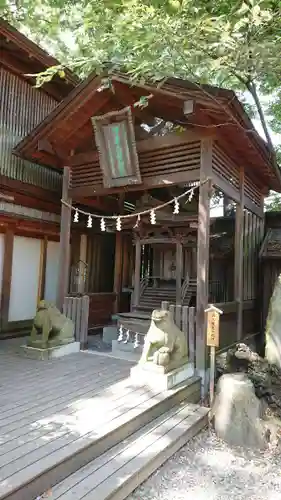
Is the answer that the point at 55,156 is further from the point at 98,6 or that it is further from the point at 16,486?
the point at 16,486

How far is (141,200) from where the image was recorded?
9508mm

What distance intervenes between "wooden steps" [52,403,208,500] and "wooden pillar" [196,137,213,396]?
1.15 metres

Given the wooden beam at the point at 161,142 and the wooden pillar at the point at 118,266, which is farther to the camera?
the wooden pillar at the point at 118,266

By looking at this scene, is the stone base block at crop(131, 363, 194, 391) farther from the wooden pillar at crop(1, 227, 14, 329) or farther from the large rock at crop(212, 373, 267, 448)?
the wooden pillar at crop(1, 227, 14, 329)

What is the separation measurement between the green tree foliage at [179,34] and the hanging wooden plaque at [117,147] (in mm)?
1268

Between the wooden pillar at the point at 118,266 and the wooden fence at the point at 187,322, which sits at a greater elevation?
the wooden pillar at the point at 118,266

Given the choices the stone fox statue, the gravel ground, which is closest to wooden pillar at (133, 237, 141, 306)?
the stone fox statue

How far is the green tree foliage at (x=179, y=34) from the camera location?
4.45 m

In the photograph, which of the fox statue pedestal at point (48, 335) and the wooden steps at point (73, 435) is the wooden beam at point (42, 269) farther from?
the wooden steps at point (73, 435)

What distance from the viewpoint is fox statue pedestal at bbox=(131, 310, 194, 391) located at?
546 centimetres

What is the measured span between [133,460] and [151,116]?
6.18 meters

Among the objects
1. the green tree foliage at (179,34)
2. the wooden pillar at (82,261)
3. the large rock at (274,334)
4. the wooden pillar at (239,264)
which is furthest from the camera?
the wooden pillar at (82,261)

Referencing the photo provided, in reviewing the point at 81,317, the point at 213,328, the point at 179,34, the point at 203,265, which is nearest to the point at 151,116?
the point at 179,34

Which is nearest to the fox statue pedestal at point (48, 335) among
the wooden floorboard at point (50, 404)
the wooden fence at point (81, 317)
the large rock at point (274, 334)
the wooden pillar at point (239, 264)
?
the wooden floorboard at point (50, 404)
